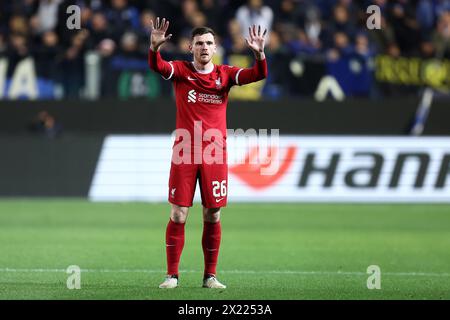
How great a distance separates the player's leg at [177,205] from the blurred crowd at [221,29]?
10552 millimetres

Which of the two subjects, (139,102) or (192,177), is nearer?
(192,177)

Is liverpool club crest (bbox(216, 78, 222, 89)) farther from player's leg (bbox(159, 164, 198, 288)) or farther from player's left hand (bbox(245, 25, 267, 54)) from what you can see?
player's leg (bbox(159, 164, 198, 288))

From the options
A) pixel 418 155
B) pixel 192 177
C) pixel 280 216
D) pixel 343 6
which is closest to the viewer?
pixel 192 177

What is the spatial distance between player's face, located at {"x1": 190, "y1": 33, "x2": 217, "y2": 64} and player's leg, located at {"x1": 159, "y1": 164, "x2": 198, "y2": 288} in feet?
3.13

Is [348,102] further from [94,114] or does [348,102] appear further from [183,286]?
[183,286]

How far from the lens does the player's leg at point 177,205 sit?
9.39m

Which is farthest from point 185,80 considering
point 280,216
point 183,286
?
point 280,216

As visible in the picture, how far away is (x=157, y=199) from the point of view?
67.0 feet

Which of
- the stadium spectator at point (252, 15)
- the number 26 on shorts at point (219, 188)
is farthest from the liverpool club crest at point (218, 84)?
the stadium spectator at point (252, 15)

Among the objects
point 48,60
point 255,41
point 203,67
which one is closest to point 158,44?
point 203,67

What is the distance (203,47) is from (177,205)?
4.60ft

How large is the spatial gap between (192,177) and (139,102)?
1128cm

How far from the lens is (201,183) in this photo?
9.48m

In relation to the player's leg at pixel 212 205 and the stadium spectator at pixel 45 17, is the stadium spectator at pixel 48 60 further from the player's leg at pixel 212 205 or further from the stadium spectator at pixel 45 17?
the player's leg at pixel 212 205
